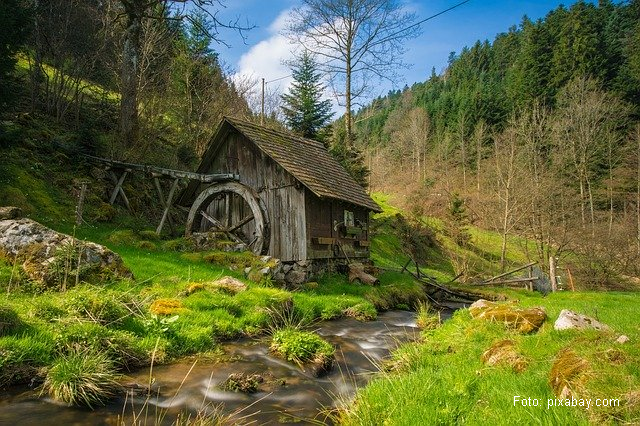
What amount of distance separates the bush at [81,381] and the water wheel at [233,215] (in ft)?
29.1

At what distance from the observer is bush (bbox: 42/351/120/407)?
433 cm

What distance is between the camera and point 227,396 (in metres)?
4.81

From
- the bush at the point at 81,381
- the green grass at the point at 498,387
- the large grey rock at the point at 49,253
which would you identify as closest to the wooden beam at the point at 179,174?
the large grey rock at the point at 49,253

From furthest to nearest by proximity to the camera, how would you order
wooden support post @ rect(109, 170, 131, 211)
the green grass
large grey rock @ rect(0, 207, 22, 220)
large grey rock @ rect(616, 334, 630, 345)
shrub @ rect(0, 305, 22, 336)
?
wooden support post @ rect(109, 170, 131, 211) → large grey rock @ rect(0, 207, 22, 220) → shrub @ rect(0, 305, 22, 336) → large grey rock @ rect(616, 334, 630, 345) → the green grass

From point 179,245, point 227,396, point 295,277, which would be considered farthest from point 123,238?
point 227,396

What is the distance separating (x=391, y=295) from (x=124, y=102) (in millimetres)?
13389

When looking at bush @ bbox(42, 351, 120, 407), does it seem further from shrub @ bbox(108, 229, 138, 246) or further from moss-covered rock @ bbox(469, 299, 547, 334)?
shrub @ bbox(108, 229, 138, 246)

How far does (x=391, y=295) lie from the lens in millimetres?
13492

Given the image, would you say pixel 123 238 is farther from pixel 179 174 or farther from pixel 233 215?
pixel 233 215

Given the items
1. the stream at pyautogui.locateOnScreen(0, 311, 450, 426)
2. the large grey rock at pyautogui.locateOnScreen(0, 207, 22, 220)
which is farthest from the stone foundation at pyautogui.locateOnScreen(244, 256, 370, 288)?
the large grey rock at pyautogui.locateOnScreen(0, 207, 22, 220)

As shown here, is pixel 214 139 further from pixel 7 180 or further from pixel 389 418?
pixel 389 418

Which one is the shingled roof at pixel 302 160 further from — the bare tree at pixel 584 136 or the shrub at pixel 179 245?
the bare tree at pixel 584 136

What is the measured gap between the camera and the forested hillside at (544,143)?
950 inches

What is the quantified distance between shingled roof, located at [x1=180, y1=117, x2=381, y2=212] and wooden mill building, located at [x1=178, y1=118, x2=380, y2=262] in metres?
0.03
